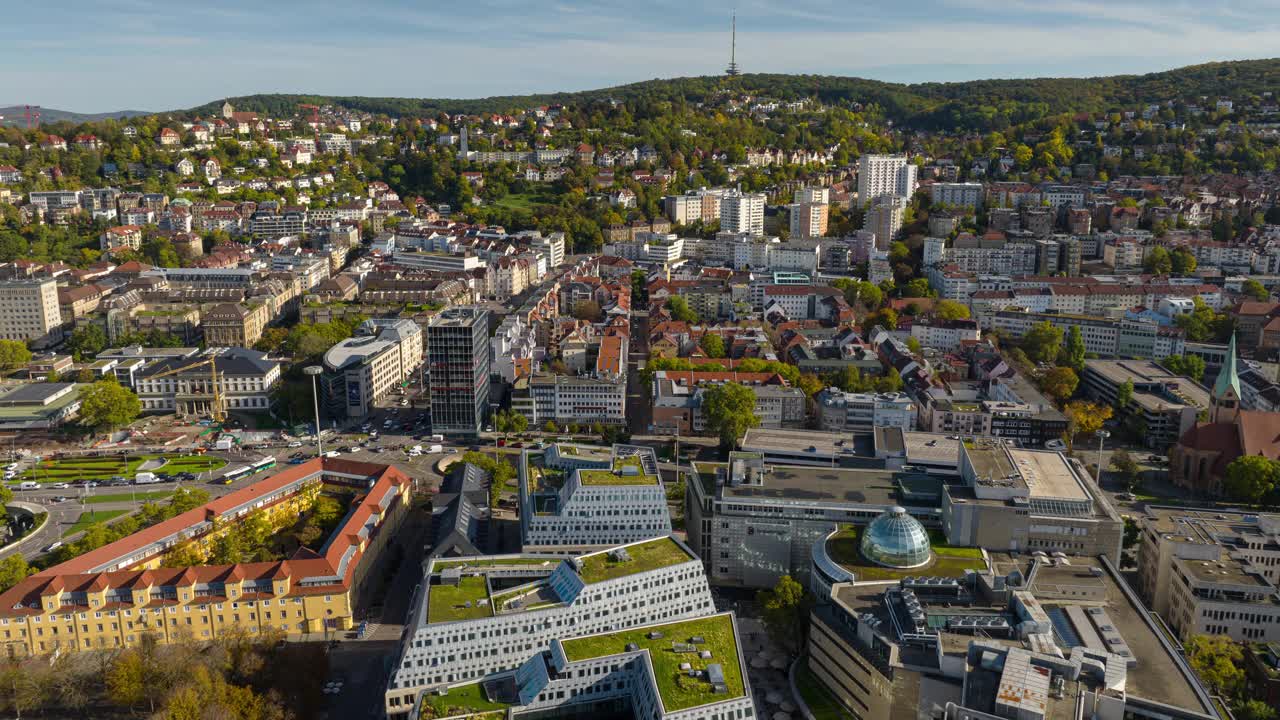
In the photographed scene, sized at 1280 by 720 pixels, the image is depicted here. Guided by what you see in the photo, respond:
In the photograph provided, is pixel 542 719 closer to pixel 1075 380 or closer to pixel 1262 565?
pixel 1262 565

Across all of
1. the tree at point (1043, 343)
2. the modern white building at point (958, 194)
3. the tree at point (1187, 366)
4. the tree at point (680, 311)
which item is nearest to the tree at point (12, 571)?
the tree at point (680, 311)

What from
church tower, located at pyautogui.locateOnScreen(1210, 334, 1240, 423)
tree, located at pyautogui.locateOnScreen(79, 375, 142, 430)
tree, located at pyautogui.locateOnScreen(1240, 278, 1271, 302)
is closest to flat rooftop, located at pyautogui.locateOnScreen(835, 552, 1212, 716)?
church tower, located at pyautogui.locateOnScreen(1210, 334, 1240, 423)

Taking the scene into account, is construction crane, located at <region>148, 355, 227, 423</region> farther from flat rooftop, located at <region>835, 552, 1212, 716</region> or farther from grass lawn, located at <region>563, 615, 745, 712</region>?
flat rooftop, located at <region>835, 552, 1212, 716</region>

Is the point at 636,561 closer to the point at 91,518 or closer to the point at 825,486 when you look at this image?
the point at 825,486

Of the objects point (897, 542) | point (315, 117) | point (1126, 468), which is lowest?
point (1126, 468)

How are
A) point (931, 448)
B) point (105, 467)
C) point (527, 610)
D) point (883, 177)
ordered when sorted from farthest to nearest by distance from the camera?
point (883, 177) → point (105, 467) → point (931, 448) → point (527, 610)

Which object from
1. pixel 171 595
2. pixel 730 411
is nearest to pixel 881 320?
pixel 730 411

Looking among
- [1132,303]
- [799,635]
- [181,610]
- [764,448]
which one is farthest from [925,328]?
[181,610]
